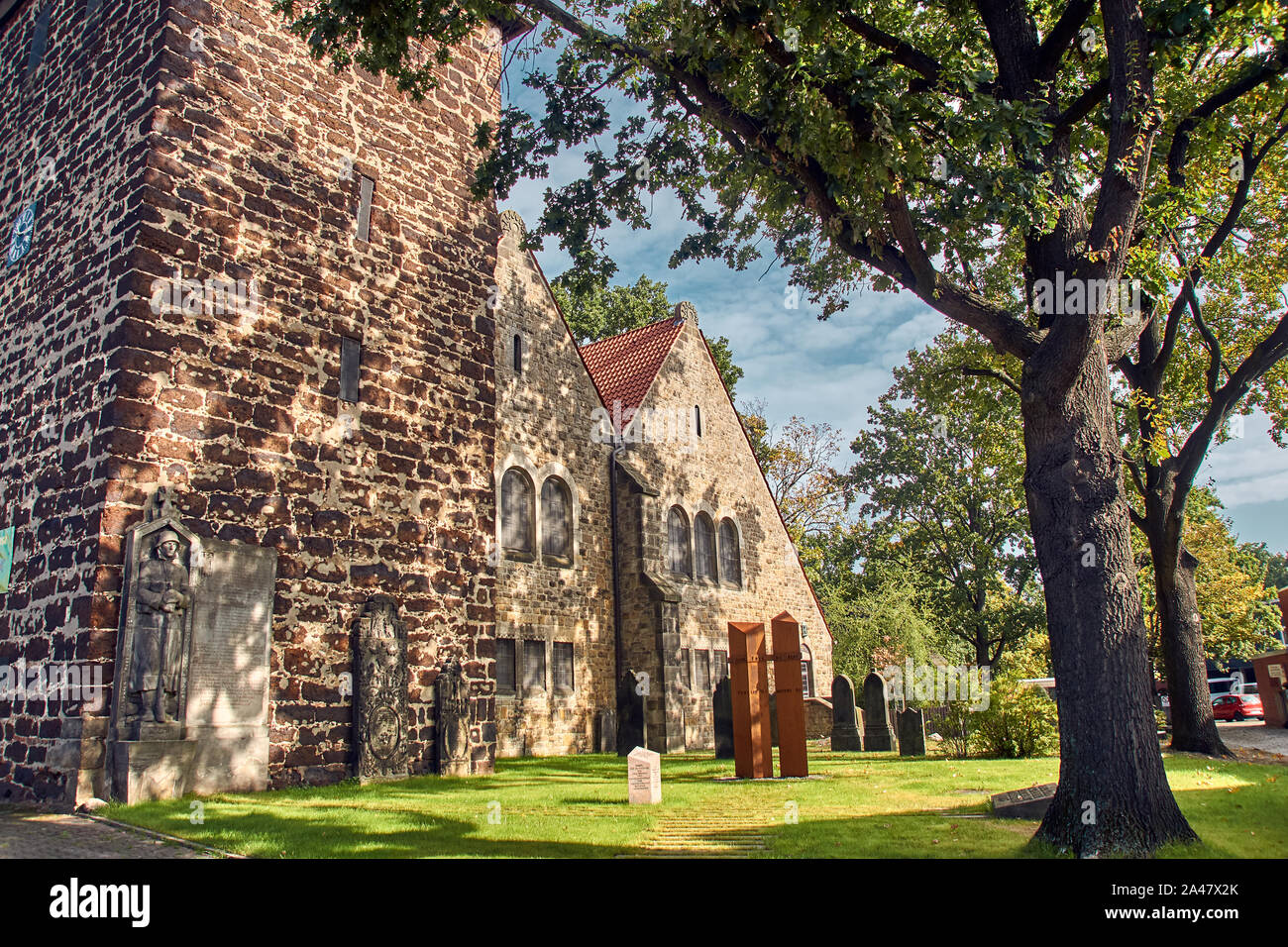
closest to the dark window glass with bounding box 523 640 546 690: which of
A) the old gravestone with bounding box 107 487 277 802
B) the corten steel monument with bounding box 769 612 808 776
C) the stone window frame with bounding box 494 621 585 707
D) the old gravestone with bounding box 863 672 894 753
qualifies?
the stone window frame with bounding box 494 621 585 707

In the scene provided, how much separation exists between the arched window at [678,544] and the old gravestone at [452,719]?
10453mm

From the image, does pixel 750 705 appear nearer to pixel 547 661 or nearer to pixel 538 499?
pixel 547 661

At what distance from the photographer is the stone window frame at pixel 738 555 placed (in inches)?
995

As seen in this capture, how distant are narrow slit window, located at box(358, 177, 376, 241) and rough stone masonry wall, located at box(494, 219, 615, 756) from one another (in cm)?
613

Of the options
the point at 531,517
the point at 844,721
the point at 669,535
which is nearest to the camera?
the point at 844,721

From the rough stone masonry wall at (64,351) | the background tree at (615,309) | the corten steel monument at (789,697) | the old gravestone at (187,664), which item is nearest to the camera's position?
the old gravestone at (187,664)

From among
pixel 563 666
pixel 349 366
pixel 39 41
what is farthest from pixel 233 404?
pixel 563 666

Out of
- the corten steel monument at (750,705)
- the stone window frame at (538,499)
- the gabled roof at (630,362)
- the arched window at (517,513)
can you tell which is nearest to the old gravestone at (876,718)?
the corten steel monument at (750,705)

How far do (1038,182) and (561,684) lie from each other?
15159mm

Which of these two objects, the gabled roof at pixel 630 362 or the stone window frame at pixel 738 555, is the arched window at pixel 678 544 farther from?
the gabled roof at pixel 630 362

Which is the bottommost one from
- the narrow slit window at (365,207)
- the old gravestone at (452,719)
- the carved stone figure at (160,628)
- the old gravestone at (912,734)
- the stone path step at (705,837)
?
the old gravestone at (912,734)

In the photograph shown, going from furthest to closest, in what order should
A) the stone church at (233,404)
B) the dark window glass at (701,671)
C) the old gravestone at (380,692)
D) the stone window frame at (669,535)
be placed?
the dark window glass at (701,671)
the stone window frame at (669,535)
the old gravestone at (380,692)
the stone church at (233,404)

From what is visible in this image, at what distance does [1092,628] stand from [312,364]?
10502 mm

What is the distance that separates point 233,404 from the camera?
11.5 metres
